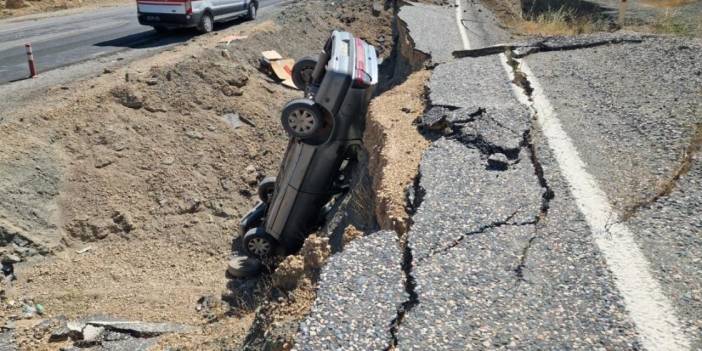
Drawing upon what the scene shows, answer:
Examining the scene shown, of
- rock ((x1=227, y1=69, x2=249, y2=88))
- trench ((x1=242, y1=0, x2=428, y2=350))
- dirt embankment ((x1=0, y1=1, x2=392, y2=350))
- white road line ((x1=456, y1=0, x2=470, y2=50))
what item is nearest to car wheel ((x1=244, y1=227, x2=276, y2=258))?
dirt embankment ((x1=0, y1=1, x2=392, y2=350))

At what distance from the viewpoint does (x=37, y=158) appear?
891cm

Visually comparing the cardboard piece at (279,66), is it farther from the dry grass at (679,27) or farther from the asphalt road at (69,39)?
the dry grass at (679,27)

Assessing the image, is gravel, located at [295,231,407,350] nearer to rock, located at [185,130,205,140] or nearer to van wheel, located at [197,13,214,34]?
rock, located at [185,130,205,140]

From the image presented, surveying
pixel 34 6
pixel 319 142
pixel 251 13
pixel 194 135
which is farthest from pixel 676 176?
pixel 34 6

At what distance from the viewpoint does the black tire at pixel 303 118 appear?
253 inches

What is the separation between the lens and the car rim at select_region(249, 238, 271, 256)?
23.9ft

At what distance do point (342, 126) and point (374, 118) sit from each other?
37 centimetres

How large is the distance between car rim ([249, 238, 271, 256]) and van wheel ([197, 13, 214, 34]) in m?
11.3

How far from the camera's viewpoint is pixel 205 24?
17250 mm

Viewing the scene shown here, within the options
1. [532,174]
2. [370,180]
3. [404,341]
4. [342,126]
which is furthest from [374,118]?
[404,341]

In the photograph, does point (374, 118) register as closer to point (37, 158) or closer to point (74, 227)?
point (74, 227)

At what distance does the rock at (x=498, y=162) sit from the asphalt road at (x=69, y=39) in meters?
10.5

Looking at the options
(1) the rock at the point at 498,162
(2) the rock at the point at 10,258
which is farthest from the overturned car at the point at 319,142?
(2) the rock at the point at 10,258

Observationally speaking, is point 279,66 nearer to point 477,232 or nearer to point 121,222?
point 121,222
